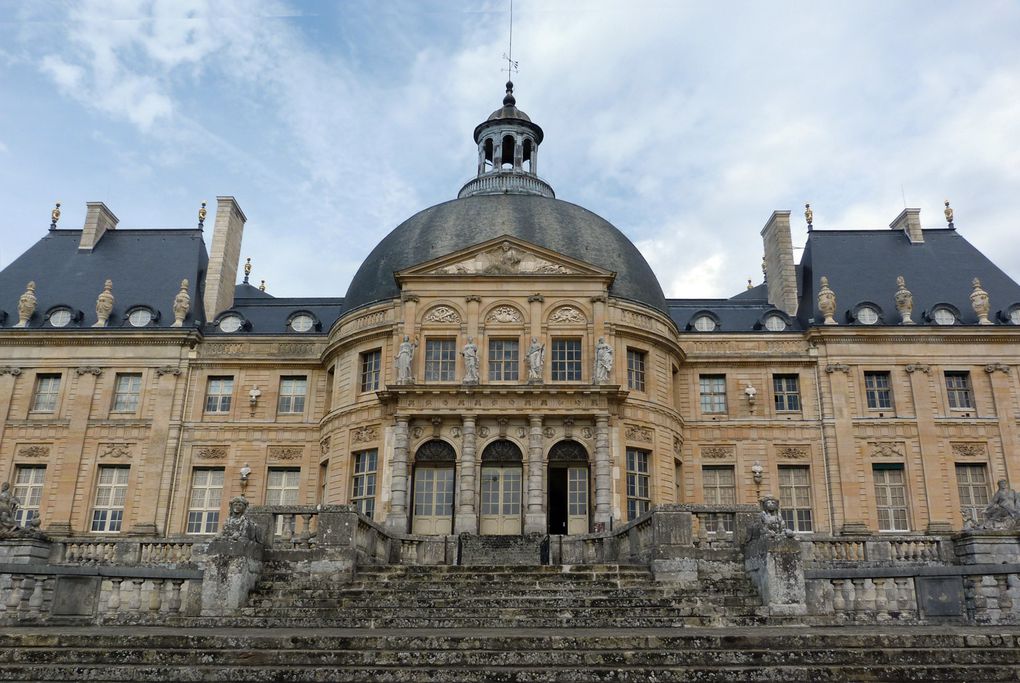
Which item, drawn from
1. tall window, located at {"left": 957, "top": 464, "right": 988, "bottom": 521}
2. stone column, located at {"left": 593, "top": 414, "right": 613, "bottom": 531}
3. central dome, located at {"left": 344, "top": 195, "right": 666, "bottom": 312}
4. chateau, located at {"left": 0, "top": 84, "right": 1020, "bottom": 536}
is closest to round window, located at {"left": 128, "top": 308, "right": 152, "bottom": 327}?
chateau, located at {"left": 0, "top": 84, "right": 1020, "bottom": 536}

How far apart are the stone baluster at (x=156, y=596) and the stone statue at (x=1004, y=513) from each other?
1664 cm

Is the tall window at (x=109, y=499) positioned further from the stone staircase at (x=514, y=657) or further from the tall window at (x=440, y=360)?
the stone staircase at (x=514, y=657)

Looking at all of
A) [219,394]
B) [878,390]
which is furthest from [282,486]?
[878,390]

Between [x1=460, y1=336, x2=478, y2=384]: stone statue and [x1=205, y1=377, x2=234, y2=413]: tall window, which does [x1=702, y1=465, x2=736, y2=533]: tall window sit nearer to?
[x1=460, y1=336, x2=478, y2=384]: stone statue

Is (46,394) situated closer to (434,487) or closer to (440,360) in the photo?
(440,360)

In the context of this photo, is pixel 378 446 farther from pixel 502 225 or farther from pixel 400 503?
pixel 502 225

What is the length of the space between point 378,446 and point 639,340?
9.84 m

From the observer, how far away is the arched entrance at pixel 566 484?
A: 2792 centimetres

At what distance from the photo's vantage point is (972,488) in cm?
3084

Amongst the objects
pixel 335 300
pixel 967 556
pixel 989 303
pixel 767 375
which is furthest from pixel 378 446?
pixel 989 303

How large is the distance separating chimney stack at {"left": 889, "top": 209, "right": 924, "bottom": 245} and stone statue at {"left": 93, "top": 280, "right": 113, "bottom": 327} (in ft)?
109

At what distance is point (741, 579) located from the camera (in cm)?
1667

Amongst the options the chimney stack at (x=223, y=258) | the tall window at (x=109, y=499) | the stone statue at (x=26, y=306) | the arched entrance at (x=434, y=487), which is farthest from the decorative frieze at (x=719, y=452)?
the stone statue at (x=26, y=306)

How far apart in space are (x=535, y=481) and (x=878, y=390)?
13981 millimetres
